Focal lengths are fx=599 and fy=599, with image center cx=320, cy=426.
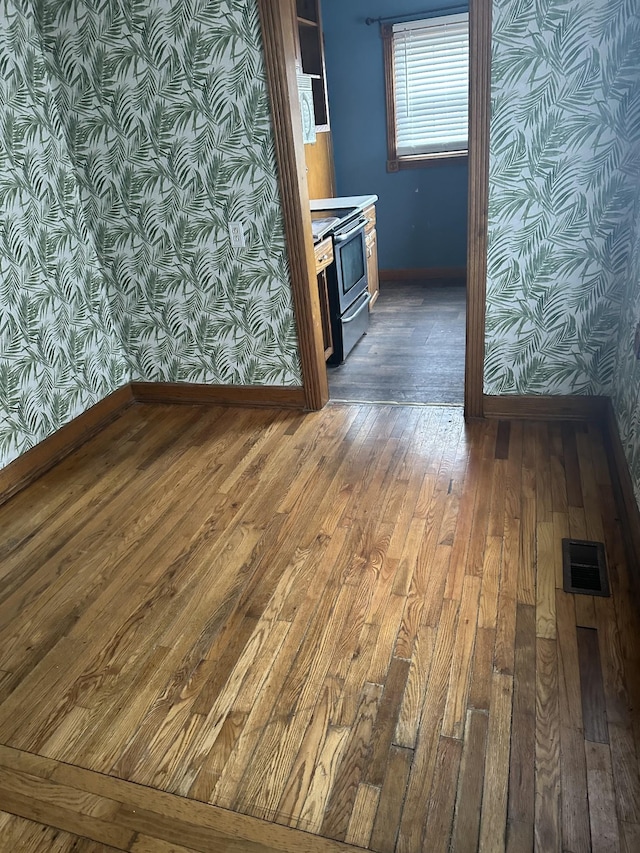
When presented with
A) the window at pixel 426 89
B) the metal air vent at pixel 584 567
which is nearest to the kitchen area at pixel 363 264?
the window at pixel 426 89

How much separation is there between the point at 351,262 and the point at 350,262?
3 centimetres

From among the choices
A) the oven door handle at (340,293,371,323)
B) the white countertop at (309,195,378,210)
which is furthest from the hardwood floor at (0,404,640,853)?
the white countertop at (309,195,378,210)

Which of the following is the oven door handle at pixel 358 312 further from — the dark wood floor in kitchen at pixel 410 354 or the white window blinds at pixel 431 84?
the white window blinds at pixel 431 84

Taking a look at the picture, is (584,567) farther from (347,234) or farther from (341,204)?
(341,204)

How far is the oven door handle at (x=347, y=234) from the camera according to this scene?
3.91 metres

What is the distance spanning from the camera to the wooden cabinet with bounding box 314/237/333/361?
364 cm

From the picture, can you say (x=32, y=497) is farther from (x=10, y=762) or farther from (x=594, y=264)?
(x=594, y=264)

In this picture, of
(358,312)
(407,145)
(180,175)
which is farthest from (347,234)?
(407,145)

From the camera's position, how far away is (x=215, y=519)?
8.48 ft

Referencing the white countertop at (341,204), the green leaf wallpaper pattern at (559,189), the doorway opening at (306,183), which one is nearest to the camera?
the green leaf wallpaper pattern at (559,189)

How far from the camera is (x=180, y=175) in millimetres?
3127

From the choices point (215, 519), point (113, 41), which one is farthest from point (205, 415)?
point (113, 41)

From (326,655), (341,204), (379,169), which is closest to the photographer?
(326,655)

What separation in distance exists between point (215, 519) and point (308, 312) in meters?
1.28
